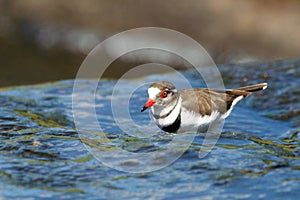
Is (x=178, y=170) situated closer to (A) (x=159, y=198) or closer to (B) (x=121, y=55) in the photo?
(A) (x=159, y=198)

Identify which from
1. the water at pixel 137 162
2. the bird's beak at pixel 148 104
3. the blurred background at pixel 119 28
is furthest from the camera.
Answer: the blurred background at pixel 119 28

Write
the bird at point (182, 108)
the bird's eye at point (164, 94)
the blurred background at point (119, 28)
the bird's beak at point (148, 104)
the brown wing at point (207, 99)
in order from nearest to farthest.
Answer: the bird's beak at point (148, 104), the bird at point (182, 108), the bird's eye at point (164, 94), the brown wing at point (207, 99), the blurred background at point (119, 28)

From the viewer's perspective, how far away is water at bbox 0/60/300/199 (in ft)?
19.1

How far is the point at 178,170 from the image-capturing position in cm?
626

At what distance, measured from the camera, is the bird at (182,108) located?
24.9ft

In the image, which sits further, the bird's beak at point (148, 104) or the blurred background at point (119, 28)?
the blurred background at point (119, 28)

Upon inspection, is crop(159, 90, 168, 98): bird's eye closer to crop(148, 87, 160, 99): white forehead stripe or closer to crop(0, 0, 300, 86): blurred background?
crop(148, 87, 160, 99): white forehead stripe

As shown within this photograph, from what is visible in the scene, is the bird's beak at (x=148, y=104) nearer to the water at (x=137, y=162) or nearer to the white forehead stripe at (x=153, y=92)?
the white forehead stripe at (x=153, y=92)

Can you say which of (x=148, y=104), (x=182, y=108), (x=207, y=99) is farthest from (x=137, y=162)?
(x=207, y=99)

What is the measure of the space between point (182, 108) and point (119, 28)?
1091cm

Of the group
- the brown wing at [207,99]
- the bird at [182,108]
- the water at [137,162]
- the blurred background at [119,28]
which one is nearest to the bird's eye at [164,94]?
the bird at [182,108]

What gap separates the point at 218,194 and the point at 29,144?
244cm

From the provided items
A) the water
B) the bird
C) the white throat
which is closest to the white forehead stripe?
the bird

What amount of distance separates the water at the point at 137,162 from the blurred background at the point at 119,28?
21.5ft
